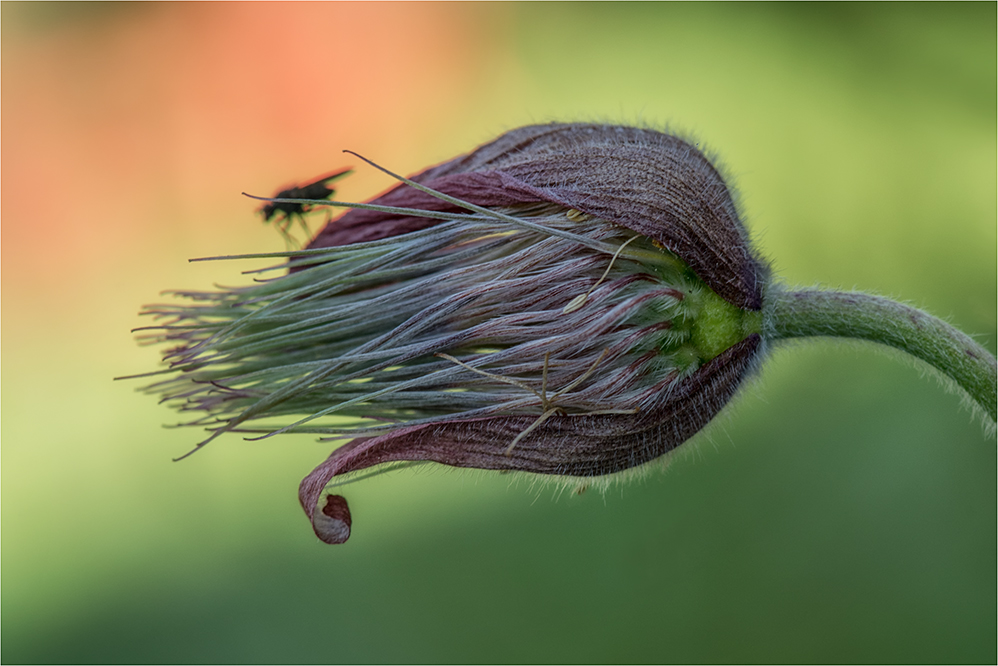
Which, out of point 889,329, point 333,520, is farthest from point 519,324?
point 889,329

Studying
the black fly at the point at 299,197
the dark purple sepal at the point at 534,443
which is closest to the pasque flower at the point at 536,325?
the dark purple sepal at the point at 534,443

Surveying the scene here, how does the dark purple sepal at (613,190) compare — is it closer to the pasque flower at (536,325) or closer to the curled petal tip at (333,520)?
the pasque flower at (536,325)

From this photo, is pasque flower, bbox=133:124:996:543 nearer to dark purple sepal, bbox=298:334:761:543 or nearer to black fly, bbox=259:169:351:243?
dark purple sepal, bbox=298:334:761:543

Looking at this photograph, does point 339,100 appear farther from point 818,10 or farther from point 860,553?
point 860,553

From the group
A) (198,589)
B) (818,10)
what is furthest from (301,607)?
(818,10)

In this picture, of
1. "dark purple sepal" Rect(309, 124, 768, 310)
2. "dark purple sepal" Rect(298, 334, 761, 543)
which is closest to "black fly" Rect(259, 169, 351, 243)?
"dark purple sepal" Rect(309, 124, 768, 310)

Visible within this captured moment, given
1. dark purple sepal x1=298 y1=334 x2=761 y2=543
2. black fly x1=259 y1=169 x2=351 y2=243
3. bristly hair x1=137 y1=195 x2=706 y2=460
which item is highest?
black fly x1=259 y1=169 x2=351 y2=243
